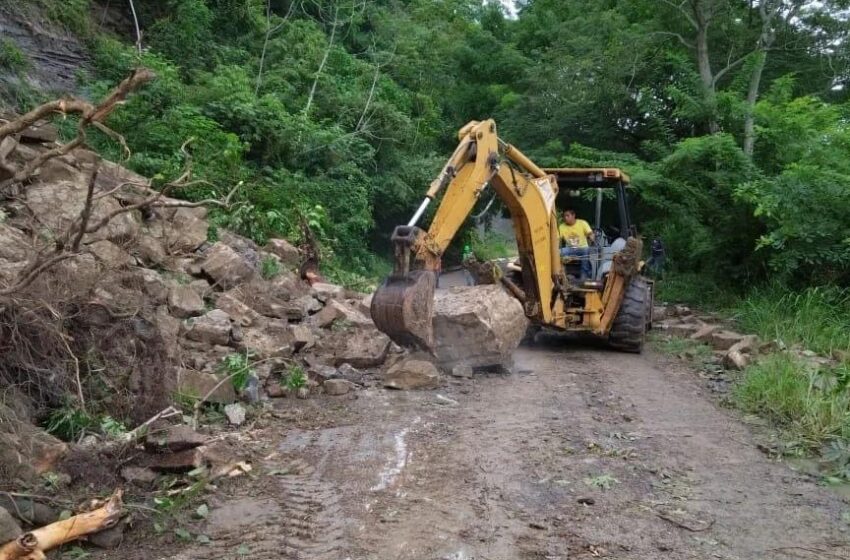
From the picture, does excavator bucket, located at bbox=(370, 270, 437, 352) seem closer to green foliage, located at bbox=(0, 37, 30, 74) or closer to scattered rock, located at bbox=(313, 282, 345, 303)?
scattered rock, located at bbox=(313, 282, 345, 303)

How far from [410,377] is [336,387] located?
70 centimetres

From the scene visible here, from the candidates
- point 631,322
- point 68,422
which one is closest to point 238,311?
point 68,422

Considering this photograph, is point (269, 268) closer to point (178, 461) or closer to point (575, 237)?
point (575, 237)

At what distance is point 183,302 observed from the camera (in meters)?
7.17

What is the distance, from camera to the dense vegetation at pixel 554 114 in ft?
35.0

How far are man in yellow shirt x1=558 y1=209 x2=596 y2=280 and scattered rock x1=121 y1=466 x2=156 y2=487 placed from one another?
6729 millimetres

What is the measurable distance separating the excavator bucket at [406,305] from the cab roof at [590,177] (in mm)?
4064

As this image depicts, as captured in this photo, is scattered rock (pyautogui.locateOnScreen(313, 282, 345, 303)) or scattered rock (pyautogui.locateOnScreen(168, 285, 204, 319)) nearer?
scattered rock (pyautogui.locateOnScreen(168, 285, 204, 319))

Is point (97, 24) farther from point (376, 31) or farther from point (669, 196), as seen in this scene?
point (669, 196)

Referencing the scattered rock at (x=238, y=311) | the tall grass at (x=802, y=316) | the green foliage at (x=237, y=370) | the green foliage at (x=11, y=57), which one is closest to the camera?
the green foliage at (x=237, y=370)

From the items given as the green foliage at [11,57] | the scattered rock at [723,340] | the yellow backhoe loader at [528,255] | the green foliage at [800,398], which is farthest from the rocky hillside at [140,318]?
the scattered rock at [723,340]

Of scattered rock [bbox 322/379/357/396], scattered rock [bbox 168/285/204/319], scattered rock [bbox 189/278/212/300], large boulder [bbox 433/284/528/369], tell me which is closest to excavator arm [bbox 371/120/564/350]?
large boulder [bbox 433/284/528/369]

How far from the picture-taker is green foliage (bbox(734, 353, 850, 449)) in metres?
5.76

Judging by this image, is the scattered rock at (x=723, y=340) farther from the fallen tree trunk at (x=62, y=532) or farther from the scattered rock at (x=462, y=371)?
the fallen tree trunk at (x=62, y=532)
